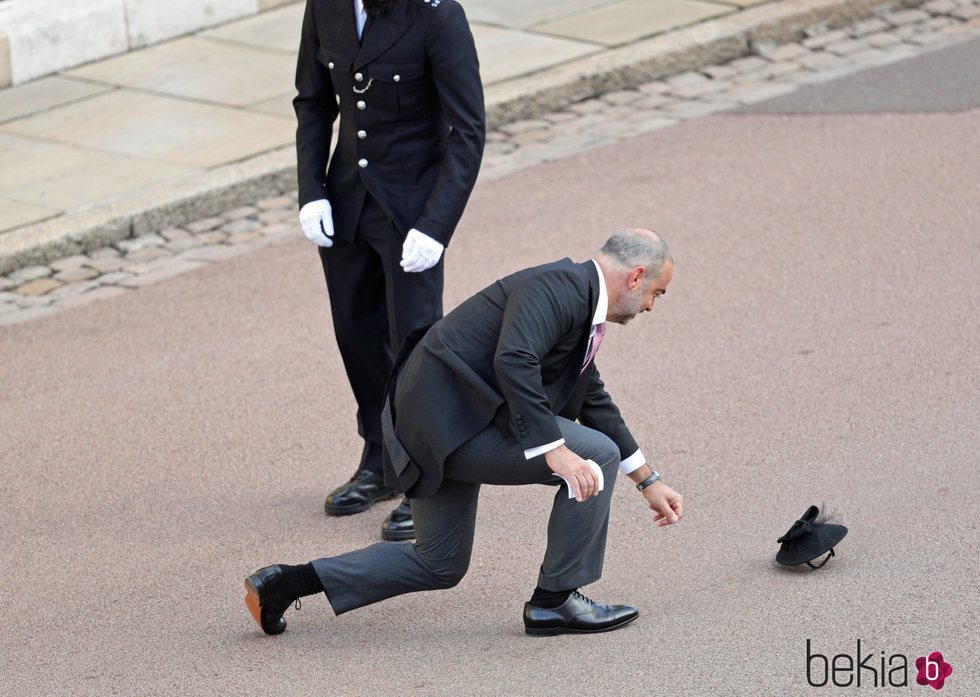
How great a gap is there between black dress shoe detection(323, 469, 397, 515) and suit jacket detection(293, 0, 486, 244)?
2.89ft

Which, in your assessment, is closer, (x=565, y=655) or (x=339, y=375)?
(x=565, y=655)

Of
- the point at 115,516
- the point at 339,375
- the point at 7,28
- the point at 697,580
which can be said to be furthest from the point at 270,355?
the point at 7,28

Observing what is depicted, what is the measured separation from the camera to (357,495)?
5.79 m

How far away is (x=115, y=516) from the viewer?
580 cm

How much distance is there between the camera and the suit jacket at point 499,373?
A: 4.42m

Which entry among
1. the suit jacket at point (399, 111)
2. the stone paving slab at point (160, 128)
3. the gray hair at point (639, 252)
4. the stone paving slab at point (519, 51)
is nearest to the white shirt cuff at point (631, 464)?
the gray hair at point (639, 252)

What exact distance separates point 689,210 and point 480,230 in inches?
42.8

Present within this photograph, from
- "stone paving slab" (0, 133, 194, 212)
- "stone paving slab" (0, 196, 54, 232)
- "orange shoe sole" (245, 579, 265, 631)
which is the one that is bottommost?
"orange shoe sole" (245, 579, 265, 631)

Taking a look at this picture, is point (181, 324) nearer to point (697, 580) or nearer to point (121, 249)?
point (121, 249)

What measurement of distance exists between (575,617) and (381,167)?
173 cm

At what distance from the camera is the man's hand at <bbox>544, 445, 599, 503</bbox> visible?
446cm

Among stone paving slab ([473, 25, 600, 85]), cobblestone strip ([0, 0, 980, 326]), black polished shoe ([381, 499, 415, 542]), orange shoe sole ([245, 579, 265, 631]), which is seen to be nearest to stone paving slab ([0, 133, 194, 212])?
cobblestone strip ([0, 0, 980, 326])

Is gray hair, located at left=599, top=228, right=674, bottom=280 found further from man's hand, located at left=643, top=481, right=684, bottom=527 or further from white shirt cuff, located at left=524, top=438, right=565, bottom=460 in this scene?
man's hand, located at left=643, top=481, right=684, bottom=527

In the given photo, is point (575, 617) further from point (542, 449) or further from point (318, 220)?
point (318, 220)
